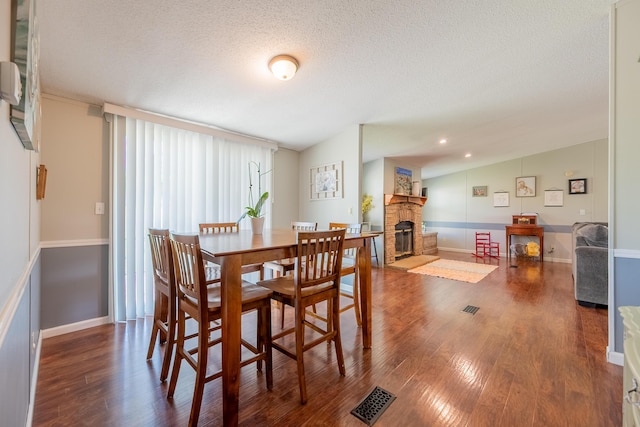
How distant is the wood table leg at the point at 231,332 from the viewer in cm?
133

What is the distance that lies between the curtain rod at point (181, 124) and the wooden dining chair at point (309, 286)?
7.21 feet

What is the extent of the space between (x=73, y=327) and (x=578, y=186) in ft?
28.5

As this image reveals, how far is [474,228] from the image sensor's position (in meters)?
6.93

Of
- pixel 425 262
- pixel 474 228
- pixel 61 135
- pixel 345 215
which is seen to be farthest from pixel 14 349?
pixel 474 228

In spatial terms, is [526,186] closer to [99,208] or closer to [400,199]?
[400,199]

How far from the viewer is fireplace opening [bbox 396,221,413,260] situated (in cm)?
590

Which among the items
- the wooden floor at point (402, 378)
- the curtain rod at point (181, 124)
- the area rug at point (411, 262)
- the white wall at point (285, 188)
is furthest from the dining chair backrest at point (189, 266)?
the area rug at point (411, 262)

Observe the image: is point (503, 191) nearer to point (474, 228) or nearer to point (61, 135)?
point (474, 228)

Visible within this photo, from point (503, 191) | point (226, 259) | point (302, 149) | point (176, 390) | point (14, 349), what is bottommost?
point (176, 390)

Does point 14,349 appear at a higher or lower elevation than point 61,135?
lower

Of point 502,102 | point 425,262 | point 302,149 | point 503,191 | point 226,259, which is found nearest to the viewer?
point 226,259

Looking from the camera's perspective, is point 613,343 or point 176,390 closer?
point 176,390

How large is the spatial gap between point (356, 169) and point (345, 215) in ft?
2.31

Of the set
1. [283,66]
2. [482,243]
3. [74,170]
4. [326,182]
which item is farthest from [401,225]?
[74,170]
